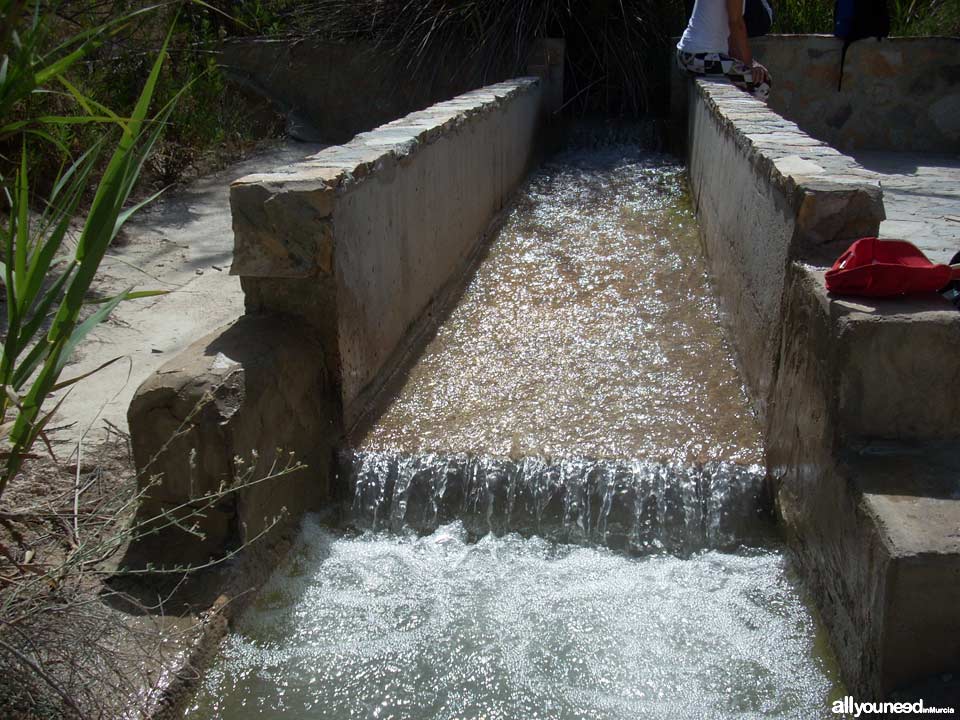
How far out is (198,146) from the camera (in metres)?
7.22

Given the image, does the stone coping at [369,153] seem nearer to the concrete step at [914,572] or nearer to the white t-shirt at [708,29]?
the white t-shirt at [708,29]

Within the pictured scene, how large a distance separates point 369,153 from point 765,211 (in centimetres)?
159

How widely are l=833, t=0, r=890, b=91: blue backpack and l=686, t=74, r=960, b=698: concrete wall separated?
15.0ft

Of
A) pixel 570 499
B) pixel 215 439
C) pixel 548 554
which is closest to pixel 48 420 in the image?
pixel 215 439

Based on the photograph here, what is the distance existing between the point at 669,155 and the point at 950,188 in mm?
2394

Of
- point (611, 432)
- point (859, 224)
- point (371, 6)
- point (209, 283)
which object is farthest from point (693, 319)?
point (371, 6)

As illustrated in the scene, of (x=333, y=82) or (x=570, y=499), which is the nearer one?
(x=570, y=499)

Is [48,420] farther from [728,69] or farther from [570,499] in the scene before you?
[728,69]

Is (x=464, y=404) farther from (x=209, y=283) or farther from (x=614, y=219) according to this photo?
(x=614, y=219)

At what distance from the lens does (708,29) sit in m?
6.57

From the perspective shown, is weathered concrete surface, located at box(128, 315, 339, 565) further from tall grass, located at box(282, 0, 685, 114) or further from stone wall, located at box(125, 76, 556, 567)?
tall grass, located at box(282, 0, 685, 114)

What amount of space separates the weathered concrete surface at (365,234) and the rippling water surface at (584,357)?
22 centimetres

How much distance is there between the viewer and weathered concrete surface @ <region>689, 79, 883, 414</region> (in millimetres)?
2990

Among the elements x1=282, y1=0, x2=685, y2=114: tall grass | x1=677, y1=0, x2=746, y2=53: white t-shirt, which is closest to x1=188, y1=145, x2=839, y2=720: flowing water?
x1=677, y1=0, x2=746, y2=53: white t-shirt
